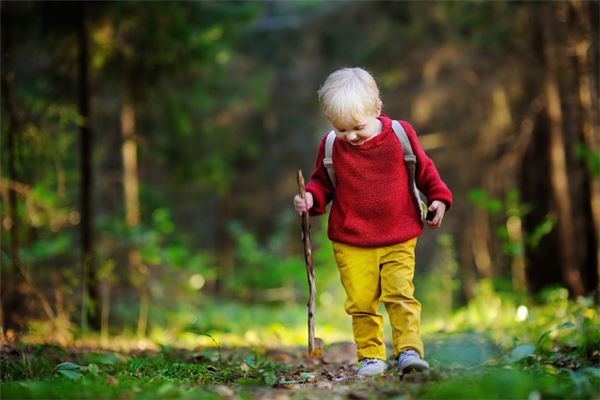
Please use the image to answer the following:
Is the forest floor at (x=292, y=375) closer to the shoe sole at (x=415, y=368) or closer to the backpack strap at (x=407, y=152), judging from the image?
the shoe sole at (x=415, y=368)

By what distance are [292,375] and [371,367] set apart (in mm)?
457

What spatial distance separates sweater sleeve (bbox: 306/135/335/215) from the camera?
4.14 m

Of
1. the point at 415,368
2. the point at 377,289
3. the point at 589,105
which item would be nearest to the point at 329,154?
the point at 377,289

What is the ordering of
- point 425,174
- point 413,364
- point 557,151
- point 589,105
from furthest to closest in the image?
point 557,151 → point 589,105 → point 425,174 → point 413,364

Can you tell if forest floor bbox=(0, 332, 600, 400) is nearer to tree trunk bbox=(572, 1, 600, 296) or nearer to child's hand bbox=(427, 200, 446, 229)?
child's hand bbox=(427, 200, 446, 229)

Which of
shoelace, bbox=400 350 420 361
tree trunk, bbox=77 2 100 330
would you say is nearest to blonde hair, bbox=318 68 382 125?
shoelace, bbox=400 350 420 361

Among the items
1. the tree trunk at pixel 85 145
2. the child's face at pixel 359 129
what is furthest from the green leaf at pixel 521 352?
the tree trunk at pixel 85 145

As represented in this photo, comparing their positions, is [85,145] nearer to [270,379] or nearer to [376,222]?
[376,222]

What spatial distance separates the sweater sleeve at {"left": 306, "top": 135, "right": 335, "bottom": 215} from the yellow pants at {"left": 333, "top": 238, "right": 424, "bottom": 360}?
257mm

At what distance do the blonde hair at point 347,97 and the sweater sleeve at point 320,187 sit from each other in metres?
0.42

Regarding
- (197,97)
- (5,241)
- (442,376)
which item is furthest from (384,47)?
(442,376)

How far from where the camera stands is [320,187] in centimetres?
417

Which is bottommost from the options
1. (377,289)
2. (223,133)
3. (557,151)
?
(377,289)

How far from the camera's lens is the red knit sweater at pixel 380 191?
3.97m
